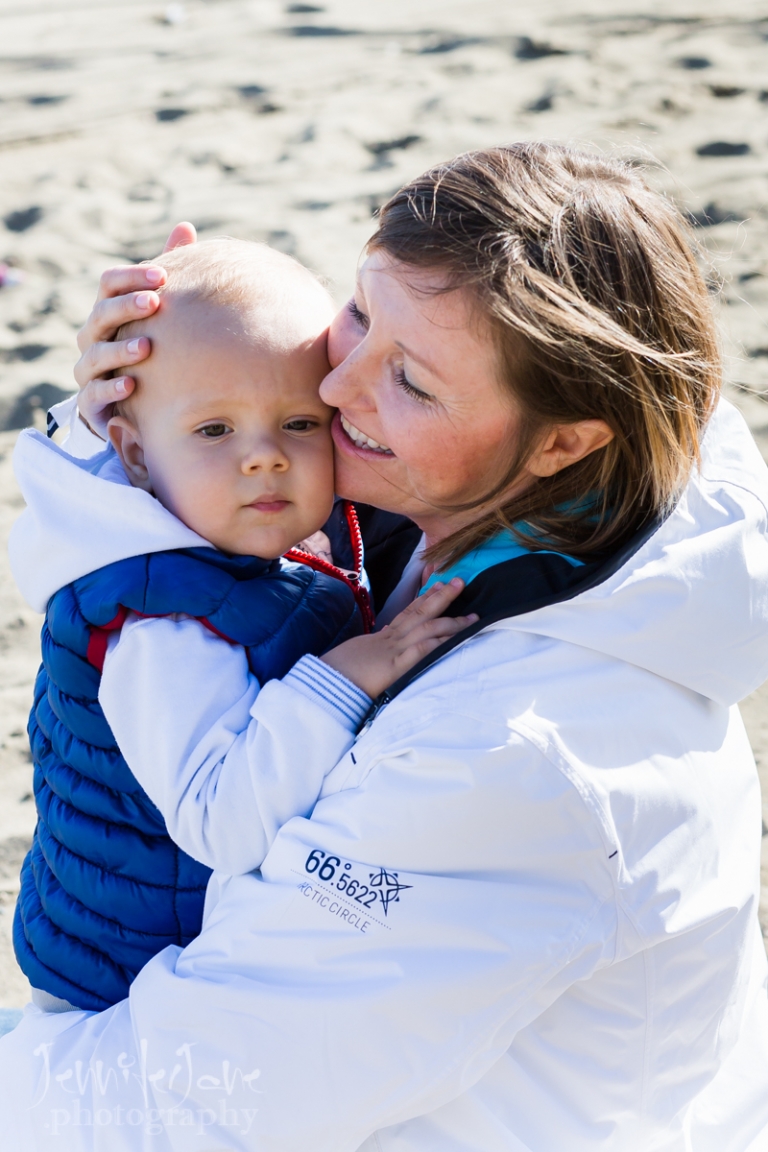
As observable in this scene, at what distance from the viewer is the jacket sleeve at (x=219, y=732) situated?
5.15 ft

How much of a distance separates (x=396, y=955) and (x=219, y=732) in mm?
403

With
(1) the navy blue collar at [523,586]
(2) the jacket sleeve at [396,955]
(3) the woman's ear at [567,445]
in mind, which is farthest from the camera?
(3) the woman's ear at [567,445]

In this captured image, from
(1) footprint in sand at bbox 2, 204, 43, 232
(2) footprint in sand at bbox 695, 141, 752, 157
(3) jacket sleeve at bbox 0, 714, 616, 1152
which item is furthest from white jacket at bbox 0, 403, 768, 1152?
(2) footprint in sand at bbox 695, 141, 752, 157

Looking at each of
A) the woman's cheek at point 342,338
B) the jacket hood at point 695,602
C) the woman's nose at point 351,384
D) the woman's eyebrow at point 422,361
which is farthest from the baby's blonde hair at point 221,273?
the jacket hood at point 695,602

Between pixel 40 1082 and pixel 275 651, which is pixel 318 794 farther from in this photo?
→ pixel 40 1082

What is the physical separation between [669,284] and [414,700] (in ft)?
2.16

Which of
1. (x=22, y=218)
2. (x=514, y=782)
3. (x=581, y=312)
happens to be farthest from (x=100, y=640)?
(x=22, y=218)

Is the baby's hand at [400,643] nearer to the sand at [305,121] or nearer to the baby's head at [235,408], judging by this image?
the baby's head at [235,408]

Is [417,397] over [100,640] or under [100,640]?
over

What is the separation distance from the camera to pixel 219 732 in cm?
165

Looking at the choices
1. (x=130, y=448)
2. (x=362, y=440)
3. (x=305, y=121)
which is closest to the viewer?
(x=362, y=440)

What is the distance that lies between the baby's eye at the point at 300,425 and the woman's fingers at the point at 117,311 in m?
0.28

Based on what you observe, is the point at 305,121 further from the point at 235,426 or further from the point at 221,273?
the point at 235,426

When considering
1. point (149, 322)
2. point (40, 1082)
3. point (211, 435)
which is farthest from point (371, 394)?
point (40, 1082)
